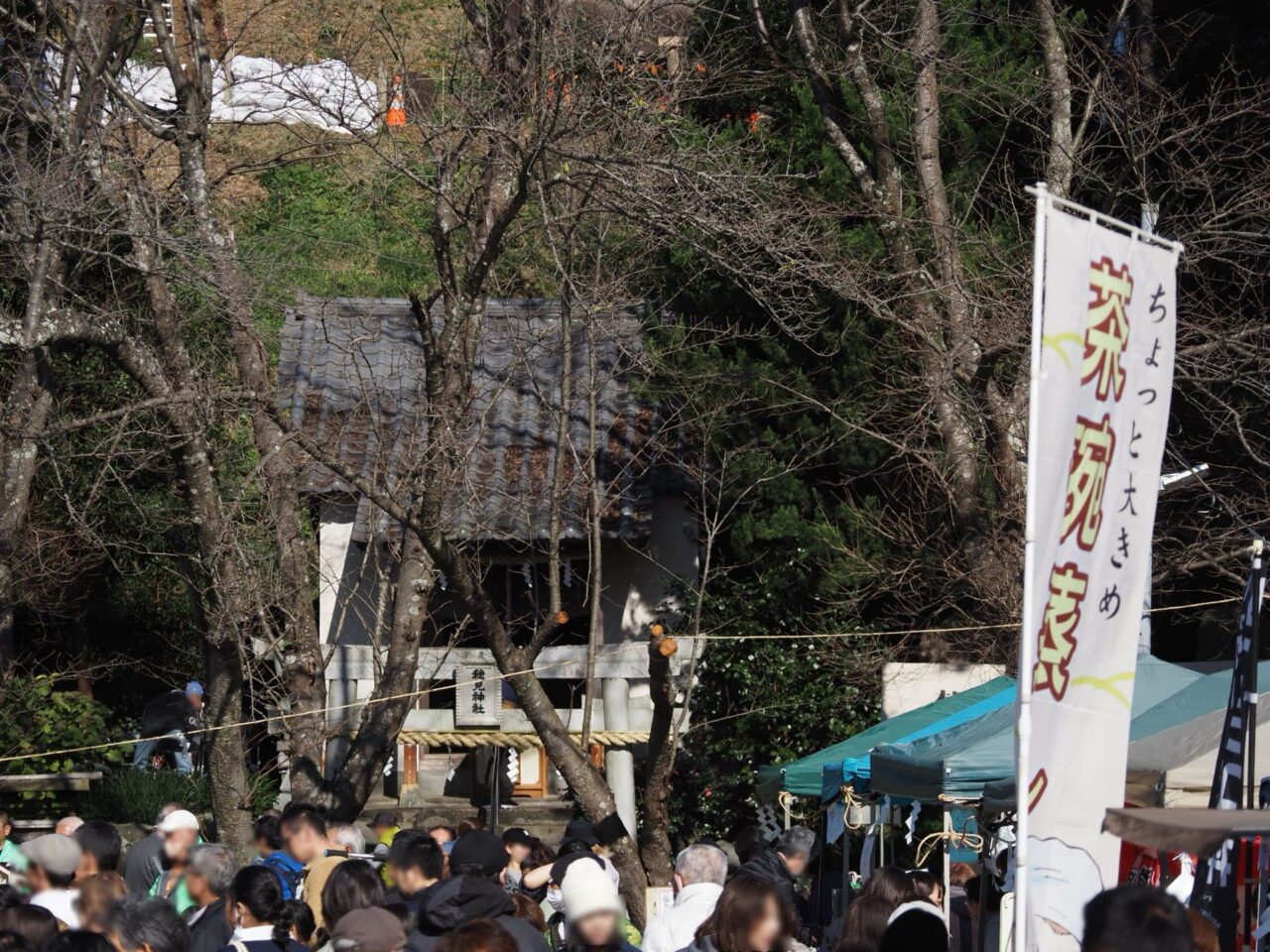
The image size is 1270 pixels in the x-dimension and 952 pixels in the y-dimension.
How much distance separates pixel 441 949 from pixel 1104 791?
2.20m

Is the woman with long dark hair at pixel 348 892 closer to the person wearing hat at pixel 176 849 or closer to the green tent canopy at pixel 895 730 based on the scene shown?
the person wearing hat at pixel 176 849

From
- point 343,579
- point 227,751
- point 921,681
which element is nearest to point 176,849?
point 227,751

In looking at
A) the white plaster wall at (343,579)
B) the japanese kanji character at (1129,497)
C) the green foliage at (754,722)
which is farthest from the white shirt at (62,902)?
the green foliage at (754,722)

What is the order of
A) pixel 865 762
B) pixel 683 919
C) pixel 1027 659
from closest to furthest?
pixel 1027 659, pixel 683 919, pixel 865 762

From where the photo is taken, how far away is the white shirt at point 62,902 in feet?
19.9

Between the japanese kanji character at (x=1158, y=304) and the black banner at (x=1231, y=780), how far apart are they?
2.03 metres

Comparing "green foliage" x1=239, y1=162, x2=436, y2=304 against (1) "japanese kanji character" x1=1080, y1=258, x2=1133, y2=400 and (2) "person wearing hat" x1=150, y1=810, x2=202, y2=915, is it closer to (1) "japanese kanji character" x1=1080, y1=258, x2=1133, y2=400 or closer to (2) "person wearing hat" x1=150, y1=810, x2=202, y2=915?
(2) "person wearing hat" x1=150, y1=810, x2=202, y2=915

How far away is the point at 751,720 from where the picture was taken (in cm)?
1419

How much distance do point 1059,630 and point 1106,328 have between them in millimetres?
1017

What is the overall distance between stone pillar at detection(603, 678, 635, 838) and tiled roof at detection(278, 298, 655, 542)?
154 centimetres

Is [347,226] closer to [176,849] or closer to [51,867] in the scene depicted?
[176,849]

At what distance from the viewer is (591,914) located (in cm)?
492

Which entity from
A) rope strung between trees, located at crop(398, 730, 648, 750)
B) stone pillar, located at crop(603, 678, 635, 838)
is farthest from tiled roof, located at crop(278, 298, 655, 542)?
rope strung between trees, located at crop(398, 730, 648, 750)

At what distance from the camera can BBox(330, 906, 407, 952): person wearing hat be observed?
4598 millimetres
